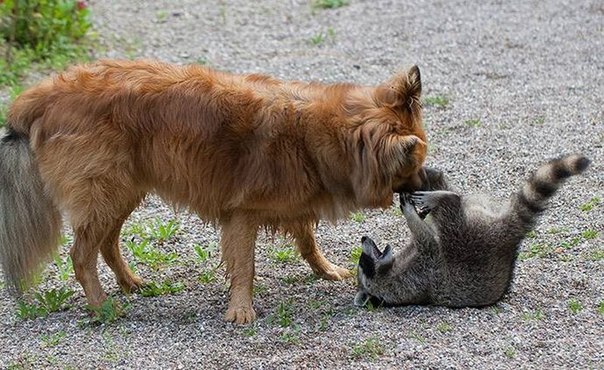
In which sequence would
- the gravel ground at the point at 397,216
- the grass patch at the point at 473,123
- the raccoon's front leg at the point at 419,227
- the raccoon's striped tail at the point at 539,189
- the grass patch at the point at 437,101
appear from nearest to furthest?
the gravel ground at the point at 397,216 < the raccoon's striped tail at the point at 539,189 < the raccoon's front leg at the point at 419,227 < the grass patch at the point at 473,123 < the grass patch at the point at 437,101

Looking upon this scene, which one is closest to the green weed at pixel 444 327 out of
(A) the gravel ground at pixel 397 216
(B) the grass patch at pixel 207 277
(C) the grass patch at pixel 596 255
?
(A) the gravel ground at pixel 397 216

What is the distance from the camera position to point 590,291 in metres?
6.56

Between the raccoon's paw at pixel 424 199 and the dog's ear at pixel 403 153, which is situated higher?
the dog's ear at pixel 403 153

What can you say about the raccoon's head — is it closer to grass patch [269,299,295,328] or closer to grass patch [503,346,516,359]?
grass patch [269,299,295,328]

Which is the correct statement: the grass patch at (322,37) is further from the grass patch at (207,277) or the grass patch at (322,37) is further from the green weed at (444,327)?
the green weed at (444,327)

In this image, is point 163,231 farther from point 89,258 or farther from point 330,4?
point 330,4

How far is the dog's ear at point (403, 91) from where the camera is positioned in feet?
21.2

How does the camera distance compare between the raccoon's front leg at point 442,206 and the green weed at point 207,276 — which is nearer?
the raccoon's front leg at point 442,206

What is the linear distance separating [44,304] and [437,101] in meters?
4.48

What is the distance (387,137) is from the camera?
638 cm

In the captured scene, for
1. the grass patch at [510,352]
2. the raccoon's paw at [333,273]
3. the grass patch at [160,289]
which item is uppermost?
the grass patch at [510,352]

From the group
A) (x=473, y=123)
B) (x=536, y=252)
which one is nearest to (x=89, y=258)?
(x=536, y=252)

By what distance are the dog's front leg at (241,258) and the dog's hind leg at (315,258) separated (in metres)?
0.46

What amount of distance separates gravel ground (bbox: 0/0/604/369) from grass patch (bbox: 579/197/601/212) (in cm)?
4
